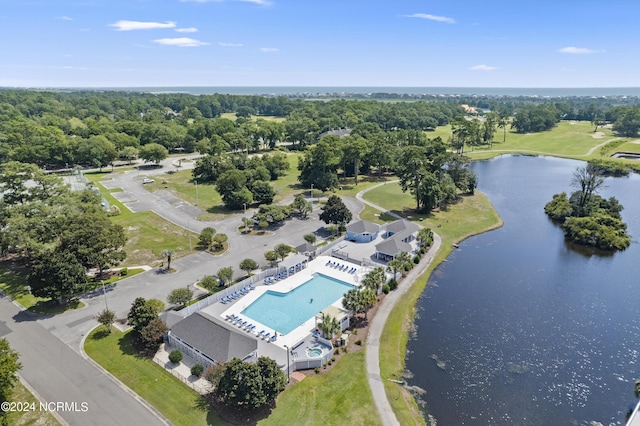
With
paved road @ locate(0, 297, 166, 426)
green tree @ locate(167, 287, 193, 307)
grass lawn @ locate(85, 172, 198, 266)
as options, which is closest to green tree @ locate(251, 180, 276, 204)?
grass lawn @ locate(85, 172, 198, 266)

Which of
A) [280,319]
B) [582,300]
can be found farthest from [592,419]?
[280,319]

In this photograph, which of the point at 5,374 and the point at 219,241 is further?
the point at 219,241

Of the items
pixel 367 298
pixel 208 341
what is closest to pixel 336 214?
pixel 367 298

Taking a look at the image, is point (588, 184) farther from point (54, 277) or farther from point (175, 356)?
point (54, 277)

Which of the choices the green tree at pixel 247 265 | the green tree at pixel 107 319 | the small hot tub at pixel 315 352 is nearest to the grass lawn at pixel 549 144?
the green tree at pixel 247 265

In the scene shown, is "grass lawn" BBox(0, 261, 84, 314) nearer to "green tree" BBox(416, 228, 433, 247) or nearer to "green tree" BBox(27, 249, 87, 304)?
"green tree" BBox(27, 249, 87, 304)

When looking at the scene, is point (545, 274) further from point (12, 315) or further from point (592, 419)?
point (12, 315)
